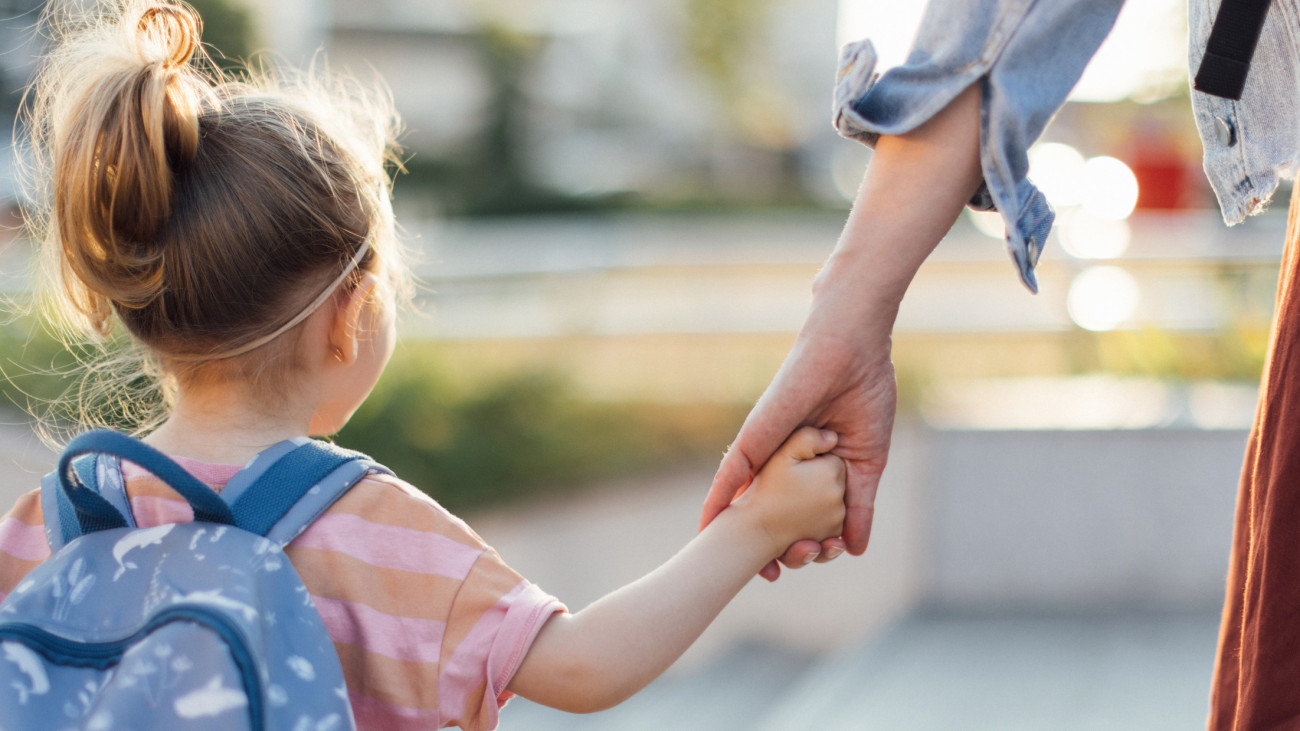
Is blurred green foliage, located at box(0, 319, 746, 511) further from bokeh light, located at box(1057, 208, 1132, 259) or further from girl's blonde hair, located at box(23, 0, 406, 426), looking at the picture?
bokeh light, located at box(1057, 208, 1132, 259)

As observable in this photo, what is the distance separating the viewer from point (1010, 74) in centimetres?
140

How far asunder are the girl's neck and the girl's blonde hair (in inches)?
1.5

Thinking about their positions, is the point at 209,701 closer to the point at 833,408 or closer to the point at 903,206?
the point at 833,408

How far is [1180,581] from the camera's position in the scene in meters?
4.61

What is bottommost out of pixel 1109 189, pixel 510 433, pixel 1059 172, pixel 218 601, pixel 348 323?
pixel 510 433

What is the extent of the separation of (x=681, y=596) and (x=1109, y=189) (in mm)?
12486

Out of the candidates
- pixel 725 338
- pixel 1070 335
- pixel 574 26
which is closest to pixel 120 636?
pixel 725 338

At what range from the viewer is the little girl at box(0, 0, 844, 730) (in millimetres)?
1327

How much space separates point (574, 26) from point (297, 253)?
26.8m

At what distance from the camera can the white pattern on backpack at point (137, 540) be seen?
1244 millimetres

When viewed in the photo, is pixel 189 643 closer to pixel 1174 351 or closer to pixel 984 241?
pixel 1174 351

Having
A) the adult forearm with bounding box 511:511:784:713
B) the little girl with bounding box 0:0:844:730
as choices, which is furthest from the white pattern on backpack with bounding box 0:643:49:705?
the adult forearm with bounding box 511:511:784:713

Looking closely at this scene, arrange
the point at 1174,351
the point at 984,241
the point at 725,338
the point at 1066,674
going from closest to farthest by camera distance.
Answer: the point at 1066,674 → the point at 1174,351 → the point at 725,338 → the point at 984,241

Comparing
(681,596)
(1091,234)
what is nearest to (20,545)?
(681,596)
